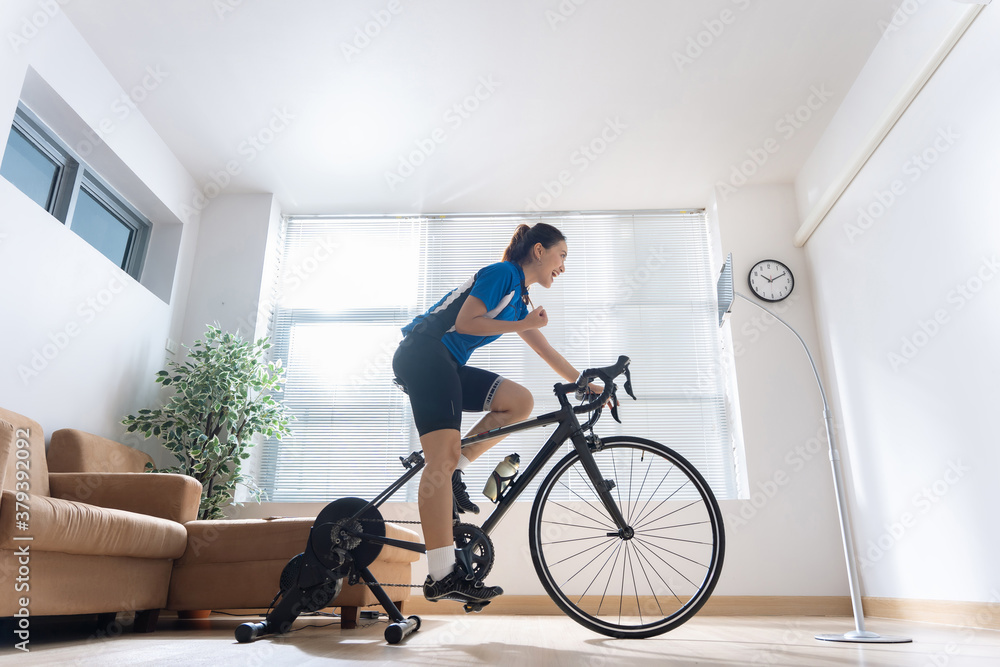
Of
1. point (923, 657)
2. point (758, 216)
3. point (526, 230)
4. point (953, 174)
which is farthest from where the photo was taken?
point (758, 216)

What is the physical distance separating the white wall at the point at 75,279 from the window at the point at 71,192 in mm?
79

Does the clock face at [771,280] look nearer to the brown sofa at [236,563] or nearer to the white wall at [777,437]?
the white wall at [777,437]

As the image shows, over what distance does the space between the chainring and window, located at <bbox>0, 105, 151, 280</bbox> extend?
8.91 ft

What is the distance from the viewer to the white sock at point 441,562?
5.51 feet

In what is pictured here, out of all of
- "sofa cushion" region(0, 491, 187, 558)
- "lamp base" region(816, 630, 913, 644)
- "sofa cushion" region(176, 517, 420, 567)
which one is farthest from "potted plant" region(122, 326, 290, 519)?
"lamp base" region(816, 630, 913, 644)

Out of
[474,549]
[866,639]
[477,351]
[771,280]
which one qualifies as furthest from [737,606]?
[474,549]

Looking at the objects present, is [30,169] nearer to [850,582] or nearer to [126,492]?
[126,492]

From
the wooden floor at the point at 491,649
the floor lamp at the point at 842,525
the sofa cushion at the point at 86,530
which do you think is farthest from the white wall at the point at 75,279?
the floor lamp at the point at 842,525

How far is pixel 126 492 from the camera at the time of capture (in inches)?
99.9

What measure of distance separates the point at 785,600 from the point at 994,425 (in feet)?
5.44

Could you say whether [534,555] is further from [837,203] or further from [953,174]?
[837,203]

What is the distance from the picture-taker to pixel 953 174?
2496 millimetres

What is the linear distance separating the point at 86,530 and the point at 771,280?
372 centimetres

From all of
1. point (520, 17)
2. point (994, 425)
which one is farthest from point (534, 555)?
point (520, 17)
